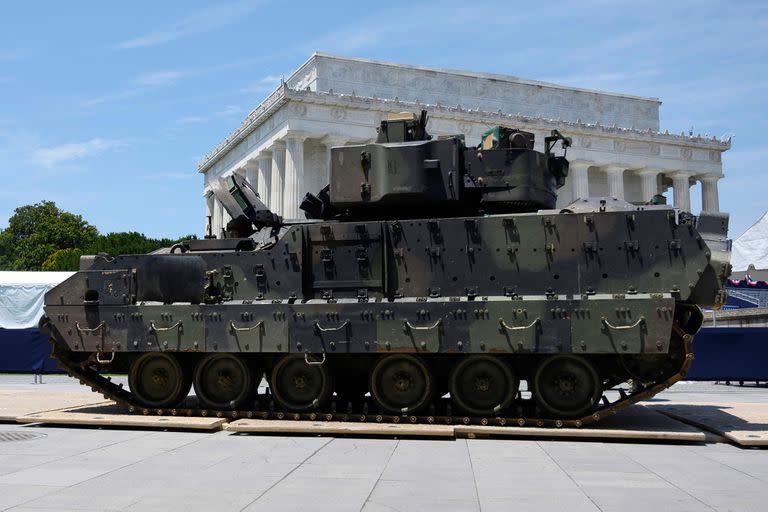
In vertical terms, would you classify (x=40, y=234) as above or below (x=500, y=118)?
below

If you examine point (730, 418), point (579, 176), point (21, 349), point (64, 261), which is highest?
point (579, 176)

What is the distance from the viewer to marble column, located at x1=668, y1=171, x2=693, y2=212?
A: 83.2m

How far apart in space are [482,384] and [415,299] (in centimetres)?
169

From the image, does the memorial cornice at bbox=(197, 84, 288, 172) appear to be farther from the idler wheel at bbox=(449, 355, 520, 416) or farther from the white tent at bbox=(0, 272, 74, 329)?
the idler wheel at bbox=(449, 355, 520, 416)

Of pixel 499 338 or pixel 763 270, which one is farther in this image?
pixel 763 270

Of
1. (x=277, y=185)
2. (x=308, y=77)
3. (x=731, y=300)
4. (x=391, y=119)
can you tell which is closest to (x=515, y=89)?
(x=308, y=77)

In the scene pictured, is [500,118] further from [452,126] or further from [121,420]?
[121,420]

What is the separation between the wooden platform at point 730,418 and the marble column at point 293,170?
2017 inches

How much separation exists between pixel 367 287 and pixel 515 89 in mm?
68414

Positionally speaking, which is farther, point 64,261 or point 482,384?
point 64,261

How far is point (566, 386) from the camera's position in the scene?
12.8 metres

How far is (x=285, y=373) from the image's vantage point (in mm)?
A: 13945

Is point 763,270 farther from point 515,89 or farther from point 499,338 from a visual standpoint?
point 499,338

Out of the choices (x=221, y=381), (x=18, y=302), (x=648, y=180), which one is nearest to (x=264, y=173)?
(x=648, y=180)
